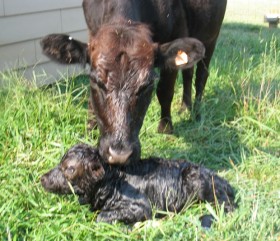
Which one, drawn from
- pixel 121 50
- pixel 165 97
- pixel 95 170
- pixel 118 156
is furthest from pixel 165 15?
pixel 95 170

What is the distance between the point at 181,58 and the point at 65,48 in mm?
818

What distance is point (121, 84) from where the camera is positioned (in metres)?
3.18

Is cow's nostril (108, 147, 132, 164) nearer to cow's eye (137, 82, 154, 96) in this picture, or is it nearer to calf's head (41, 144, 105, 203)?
calf's head (41, 144, 105, 203)

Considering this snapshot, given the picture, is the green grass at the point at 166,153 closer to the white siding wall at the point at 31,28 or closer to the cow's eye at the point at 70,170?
the cow's eye at the point at 70,170

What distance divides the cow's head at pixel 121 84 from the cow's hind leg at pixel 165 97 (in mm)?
1260

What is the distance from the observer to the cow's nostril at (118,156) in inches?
120

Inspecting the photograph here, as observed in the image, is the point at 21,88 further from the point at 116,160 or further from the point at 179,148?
the point at 116,160

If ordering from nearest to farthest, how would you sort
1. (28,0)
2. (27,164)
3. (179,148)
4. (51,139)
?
(27,164)
(51,139)
(179,148)
(28,0)

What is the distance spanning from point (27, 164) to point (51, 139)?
0.40 metres

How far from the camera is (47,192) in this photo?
3252 mm

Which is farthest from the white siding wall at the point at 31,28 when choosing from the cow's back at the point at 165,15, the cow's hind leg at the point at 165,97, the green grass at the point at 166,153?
the cow's back at the point at 165,15

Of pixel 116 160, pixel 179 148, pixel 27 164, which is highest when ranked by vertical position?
pixel 116 160

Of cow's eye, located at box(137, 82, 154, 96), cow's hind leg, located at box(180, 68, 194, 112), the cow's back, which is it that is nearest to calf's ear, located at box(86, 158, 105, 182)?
cow's eye, located at box(137, 82, 154, 96)

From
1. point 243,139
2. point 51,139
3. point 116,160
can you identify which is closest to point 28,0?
point 51,139
